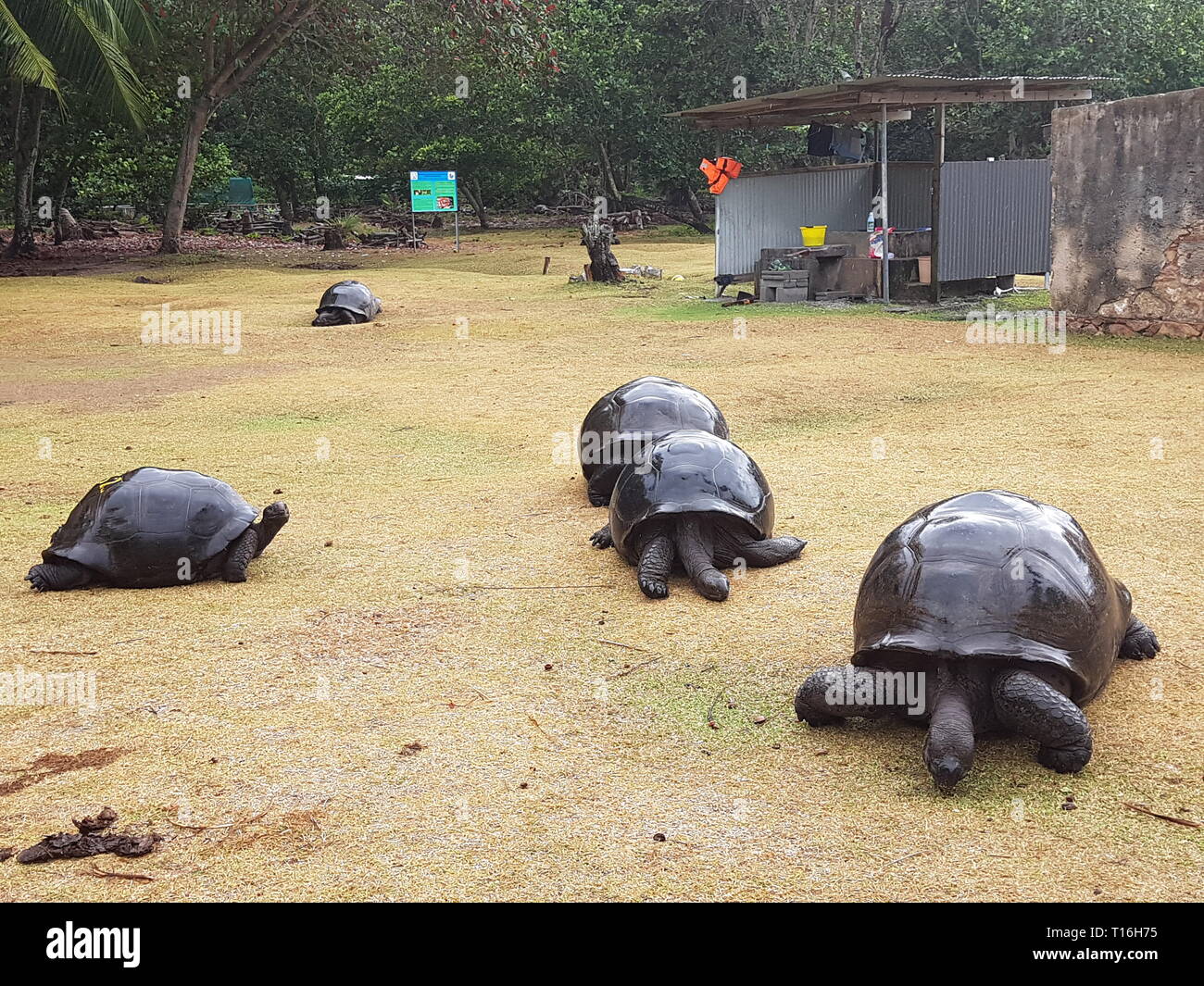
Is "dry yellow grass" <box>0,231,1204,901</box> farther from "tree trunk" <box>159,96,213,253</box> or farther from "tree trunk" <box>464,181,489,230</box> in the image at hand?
"tree trunk" <box>464,181,489,230</box>

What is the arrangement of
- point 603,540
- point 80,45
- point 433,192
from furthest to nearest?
point 433,192, point 80,45, point 603,540

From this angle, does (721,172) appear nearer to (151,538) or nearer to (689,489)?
(689,489)

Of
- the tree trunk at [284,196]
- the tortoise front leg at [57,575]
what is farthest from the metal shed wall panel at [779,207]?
the tree trunk at [284,196]

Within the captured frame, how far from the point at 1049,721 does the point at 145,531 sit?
405 cm

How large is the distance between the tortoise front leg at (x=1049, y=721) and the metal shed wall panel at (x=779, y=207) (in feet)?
53.2

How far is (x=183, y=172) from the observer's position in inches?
1033

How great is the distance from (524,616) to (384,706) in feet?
3.46

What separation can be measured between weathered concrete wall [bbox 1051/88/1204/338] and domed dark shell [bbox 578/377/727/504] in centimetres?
740

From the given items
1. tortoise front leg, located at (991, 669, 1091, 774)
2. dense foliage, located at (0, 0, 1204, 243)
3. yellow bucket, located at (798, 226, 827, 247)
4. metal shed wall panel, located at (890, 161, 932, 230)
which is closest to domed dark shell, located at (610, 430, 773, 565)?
tortoise front leg, located at (991, 669, 1091, 774)

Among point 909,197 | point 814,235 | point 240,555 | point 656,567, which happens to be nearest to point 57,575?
point 240,555

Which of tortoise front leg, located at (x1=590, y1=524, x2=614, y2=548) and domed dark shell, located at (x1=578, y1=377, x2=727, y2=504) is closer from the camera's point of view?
tortoise front leg, located at (x1=590, y1=524, x2=614, y2=548)

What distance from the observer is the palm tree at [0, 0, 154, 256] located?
59.7ft

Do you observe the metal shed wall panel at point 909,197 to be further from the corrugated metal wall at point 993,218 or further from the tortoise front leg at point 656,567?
the tortoise front leg at point 656,567

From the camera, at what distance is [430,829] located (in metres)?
3.46
